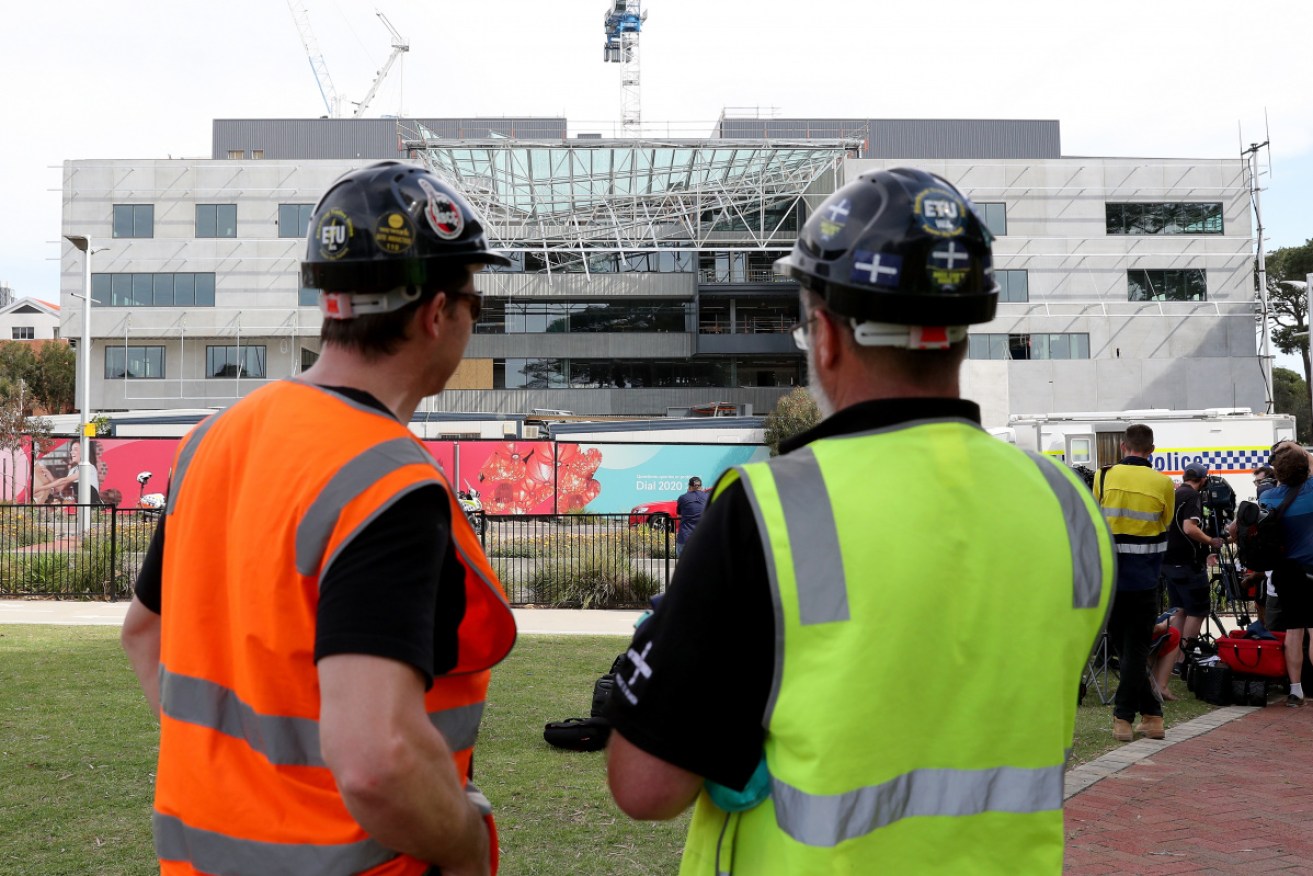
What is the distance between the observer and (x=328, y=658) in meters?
1.59

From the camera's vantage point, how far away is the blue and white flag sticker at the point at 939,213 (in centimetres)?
183

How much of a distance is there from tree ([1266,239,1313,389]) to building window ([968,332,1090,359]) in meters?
17.0

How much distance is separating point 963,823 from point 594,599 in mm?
15757

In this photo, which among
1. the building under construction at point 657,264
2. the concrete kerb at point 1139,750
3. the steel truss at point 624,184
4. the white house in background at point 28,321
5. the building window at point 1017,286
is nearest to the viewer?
the concrete kerb at point 1139,750

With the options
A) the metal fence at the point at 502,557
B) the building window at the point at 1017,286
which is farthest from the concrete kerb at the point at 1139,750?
the building window at the point at 1017,286

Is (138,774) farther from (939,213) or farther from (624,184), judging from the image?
(624,184)

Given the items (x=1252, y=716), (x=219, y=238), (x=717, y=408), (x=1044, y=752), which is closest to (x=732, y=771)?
(x=1044, y=752)

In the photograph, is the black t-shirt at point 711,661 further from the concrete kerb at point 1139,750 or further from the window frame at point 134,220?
the window frame at point 134,220

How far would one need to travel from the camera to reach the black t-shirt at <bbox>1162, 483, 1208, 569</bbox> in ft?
35.6

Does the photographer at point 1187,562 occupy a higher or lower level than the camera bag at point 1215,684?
higher

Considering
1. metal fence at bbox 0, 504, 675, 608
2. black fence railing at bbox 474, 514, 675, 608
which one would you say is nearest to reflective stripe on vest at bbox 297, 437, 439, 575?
black fence railing at bbox 474, 514, 675, 608

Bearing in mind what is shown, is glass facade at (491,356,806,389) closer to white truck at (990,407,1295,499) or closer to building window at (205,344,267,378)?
building window at (205,344,267,378)

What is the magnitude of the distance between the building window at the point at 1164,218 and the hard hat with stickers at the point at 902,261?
5549cm

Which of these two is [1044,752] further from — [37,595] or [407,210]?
[37,595]
